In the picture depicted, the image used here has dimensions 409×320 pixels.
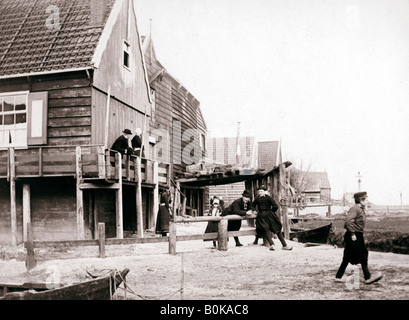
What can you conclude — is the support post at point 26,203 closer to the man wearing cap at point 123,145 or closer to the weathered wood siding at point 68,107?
the weathered wood siding at point 68,107

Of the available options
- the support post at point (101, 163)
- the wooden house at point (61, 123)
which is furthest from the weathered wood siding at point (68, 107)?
the support post at point (101, 163)

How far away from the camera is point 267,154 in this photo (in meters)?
38.3

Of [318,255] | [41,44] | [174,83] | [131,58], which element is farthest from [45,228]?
[174,83]

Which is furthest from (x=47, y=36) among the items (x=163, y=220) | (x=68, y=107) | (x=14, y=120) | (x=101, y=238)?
(x=101, y=238)

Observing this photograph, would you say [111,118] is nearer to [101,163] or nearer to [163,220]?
[101,163]

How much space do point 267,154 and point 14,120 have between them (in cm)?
2626

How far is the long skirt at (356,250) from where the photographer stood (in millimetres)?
7895

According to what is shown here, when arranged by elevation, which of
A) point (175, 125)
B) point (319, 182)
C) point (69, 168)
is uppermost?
point (175, 125)

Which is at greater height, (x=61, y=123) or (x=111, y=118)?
(x=111, y=118)
